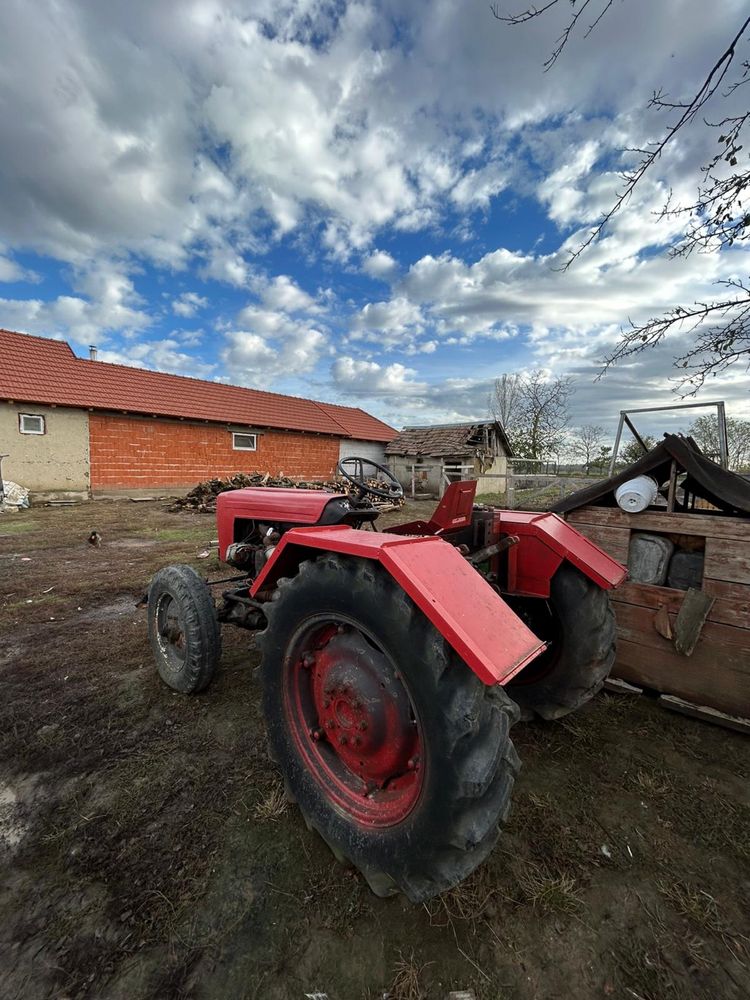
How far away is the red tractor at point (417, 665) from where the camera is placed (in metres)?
1.22

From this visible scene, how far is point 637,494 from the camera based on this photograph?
8.96ft

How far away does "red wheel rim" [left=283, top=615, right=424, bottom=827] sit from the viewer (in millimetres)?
1479

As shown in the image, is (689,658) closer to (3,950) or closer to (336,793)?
(336,793)

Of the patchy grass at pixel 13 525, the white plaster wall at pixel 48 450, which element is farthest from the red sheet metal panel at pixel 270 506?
the white plaster wall at pixel 48 450

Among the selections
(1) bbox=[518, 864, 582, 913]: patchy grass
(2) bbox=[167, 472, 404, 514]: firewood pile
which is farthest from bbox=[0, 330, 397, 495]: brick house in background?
(1) bbox=[518, 864, 582, 913]: patchy grass

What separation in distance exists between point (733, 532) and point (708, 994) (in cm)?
205

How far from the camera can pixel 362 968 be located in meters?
1.21

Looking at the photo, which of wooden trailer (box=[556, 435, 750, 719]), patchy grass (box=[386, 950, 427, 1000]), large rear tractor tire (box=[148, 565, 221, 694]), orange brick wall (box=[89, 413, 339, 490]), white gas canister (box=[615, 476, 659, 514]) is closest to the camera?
patchy grass (box=[386, 950, 427, 1000])

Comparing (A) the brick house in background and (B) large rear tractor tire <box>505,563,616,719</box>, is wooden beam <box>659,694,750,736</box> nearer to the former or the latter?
(B) large rear tractor tire <box>505,563,616,719</box>

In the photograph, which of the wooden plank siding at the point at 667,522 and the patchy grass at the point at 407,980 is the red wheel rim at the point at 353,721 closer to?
the patchy grass at the point at 407,980

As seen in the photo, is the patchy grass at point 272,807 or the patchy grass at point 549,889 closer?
the patchy grass at point 549,889

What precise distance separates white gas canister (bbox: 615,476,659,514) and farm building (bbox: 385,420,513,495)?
47.0 ft

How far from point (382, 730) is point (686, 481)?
2.87 meters

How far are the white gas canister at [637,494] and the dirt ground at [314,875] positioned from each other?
122 cm
